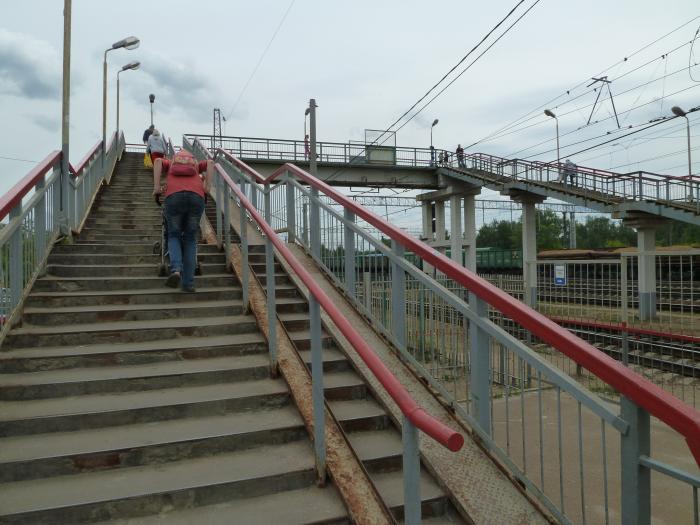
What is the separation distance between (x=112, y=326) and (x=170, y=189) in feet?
4.89

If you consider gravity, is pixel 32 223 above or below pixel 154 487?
above

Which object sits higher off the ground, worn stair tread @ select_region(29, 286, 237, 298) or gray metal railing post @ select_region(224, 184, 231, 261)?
gray metal railing post @ select_region(224, 184, 231, 261)

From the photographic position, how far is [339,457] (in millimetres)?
2715

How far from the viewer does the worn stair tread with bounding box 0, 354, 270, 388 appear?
126 inches

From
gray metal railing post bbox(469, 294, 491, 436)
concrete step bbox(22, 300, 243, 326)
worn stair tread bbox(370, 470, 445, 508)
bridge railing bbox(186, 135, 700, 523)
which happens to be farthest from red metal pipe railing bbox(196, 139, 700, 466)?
concrete step bbox(22, 300, 243, 326)

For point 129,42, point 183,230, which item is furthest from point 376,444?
point 129,42

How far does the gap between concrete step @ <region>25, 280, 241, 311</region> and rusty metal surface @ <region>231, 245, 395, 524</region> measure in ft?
3.34

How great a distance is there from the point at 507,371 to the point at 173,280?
3.05 m

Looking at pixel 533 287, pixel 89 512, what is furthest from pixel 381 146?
pixel 89 512

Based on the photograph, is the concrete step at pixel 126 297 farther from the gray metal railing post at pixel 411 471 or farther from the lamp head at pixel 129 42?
the lamp head at pixel 129 42

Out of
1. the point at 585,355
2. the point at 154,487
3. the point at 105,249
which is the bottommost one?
the point at 154,487

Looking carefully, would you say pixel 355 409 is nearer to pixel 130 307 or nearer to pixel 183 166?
pixel 130 307

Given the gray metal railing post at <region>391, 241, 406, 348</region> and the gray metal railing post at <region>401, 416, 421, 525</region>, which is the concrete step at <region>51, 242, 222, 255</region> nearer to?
the gray metal railing post at <region>391, 241, 406, 348</region>

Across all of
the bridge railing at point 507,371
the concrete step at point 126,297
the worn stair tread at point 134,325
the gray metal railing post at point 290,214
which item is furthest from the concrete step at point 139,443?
the gray metal railing post at point 290,214
